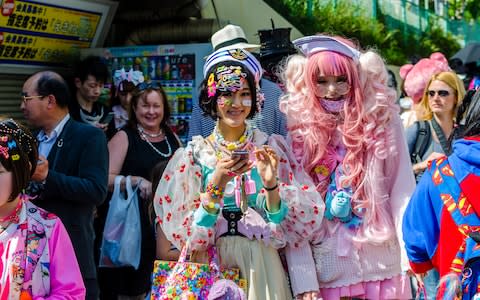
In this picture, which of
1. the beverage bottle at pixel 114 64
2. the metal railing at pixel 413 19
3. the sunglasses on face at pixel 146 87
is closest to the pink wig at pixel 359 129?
the sunglasses on face at pixel 146 87

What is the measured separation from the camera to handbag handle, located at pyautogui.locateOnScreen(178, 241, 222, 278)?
3508 mm

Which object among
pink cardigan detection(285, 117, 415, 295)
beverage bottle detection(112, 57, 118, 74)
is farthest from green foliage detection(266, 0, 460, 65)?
pink cardigan detection(285, 117, 415, 295)

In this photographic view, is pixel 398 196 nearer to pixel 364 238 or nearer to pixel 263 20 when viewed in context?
pixel 364 238

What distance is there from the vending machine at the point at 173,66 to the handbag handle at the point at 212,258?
3542mm

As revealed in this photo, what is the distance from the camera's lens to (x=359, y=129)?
3939 mm

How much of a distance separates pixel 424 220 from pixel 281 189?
2.46 ft

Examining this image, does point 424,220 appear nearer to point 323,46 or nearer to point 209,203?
point 209,203

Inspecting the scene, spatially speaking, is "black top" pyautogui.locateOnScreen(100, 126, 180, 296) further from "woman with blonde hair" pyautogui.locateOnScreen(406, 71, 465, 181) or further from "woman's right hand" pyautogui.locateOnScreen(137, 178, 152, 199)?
"woman with blonde hair" pyautogui.locateOnScreen(406, 71, 465, 181)

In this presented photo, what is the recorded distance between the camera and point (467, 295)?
3.00 meters

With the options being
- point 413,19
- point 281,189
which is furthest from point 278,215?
point 413,19

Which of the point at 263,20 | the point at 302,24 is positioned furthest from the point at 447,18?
the point at 263,20

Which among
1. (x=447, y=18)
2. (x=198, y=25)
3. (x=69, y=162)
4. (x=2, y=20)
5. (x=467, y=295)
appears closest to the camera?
(x=467, y=295)

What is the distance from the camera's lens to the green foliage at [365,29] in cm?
1264

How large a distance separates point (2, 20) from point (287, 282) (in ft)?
13.2
